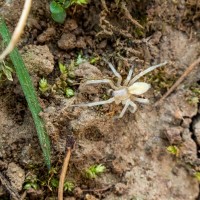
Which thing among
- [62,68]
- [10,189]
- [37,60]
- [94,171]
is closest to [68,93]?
[62,68]

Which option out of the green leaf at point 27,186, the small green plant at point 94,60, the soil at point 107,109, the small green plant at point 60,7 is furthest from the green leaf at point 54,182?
the small green plant at point 60,7

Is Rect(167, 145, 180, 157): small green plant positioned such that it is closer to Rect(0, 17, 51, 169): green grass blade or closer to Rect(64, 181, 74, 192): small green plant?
Rect(64, 181, 74, 192): small green plant

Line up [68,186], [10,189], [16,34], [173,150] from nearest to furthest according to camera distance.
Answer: [16,34] < [10,189] < [68,186] < [173,150]

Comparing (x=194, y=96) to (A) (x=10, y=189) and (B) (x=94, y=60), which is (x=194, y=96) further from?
(A) (x=10, y=189)

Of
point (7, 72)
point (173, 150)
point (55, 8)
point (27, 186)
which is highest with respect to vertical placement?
point (55, 8)

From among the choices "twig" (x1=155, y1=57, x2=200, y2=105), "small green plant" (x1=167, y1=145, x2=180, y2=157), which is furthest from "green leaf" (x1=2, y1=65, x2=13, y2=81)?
"small green plant" (x1=167, y1=145, x2=180, y2=157)

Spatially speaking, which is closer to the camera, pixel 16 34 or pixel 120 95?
pixel 16 34

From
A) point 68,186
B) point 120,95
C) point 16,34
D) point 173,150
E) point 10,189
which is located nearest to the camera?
point 16,34

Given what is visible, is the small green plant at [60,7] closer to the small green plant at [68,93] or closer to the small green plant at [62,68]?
A: the small green plant at [62,68]
